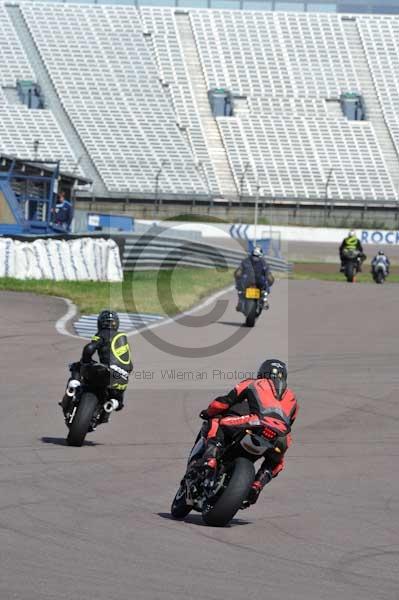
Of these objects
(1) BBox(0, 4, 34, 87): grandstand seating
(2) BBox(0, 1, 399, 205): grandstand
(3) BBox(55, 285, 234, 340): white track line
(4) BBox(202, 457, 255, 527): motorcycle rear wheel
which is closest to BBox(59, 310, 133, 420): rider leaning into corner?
(4) BBox(202, 457, 255, 527): motorcycle rear wheel

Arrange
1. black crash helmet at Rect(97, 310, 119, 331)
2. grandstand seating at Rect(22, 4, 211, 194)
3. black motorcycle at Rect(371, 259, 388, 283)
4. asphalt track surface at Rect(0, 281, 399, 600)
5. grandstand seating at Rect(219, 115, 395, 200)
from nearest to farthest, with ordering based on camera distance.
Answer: asphalt track surface at Rect(0, 281, 399, 600) < black crash helmet at Rect(97, 310, 119, 331) < black motorcycle at Rect(371, 259, 388, 283) < grandstand seating at Rect(22, 4, 211, 194) < grandstand seating at Rect(219, 115, 395, 200)

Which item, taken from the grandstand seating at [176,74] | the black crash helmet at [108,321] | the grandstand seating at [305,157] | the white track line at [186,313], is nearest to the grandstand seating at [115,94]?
the grandstand seating at [176,74]

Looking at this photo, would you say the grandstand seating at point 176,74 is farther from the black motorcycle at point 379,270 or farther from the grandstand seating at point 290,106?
the black motorcycle at point 379,270

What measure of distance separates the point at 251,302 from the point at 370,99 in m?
45.0

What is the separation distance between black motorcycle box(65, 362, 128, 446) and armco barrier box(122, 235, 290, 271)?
19.0 metres

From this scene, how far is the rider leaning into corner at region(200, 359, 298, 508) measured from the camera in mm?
7719

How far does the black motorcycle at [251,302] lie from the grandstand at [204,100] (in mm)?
33532

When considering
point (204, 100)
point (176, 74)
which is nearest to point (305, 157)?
point (204, 100)

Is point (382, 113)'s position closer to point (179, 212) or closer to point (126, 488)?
point (179, 212)

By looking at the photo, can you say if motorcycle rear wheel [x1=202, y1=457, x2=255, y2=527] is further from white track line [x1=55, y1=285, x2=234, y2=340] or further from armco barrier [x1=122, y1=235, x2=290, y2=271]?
armco barrier [x1=122, y1=235, x2=290, y2=271]

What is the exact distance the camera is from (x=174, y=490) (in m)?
9.01

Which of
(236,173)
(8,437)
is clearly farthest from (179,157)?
(8,437)

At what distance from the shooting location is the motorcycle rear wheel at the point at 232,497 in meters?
7.44

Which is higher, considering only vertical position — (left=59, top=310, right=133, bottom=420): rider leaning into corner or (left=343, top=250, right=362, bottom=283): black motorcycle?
(left=343, top=250, right=362, bottom=283): black motorcycle
